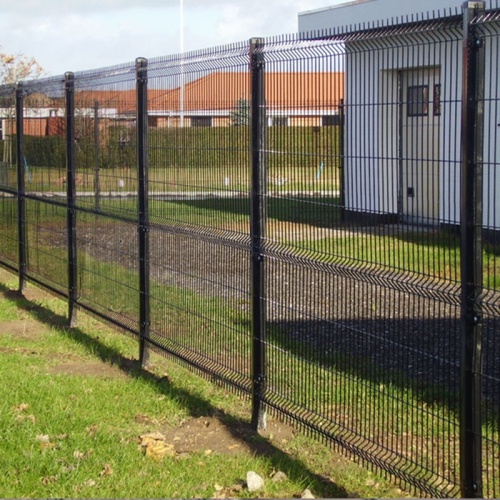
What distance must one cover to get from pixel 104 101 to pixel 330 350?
4179 millimetres

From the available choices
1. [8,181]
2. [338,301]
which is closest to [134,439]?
[338,301]

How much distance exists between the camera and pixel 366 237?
5387 millimetres

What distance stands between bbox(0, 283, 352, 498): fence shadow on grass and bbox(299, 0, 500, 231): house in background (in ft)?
5.10

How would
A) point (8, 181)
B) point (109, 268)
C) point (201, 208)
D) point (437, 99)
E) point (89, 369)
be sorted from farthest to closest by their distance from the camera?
1. point (8, 181)
2. point (109, 268)
3. point (89, 369)
4. point (201, 208)
5. point (437, 99)

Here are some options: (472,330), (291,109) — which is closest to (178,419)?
(291,109)

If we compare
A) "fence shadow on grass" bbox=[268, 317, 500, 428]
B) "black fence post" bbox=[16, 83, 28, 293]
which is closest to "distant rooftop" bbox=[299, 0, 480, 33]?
"black fence post" bbox=[16, 83, 28, 293]

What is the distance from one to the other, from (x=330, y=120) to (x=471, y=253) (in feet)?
4.90

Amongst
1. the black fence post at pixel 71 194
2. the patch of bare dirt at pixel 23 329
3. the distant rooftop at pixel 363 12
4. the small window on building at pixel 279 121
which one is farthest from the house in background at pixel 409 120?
the distant rooftop at pixel 363 12

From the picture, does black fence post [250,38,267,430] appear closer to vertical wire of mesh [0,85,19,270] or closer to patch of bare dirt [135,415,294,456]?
patch of bare dirt [135,415,294,456]

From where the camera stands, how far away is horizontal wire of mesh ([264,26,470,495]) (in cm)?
491

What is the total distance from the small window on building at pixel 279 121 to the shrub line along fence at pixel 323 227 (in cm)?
2

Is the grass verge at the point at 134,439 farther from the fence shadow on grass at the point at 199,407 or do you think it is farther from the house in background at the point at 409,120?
the house in background at the point at 409,120

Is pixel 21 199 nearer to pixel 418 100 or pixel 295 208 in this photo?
pixel 295 208

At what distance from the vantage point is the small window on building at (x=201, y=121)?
7.31m
